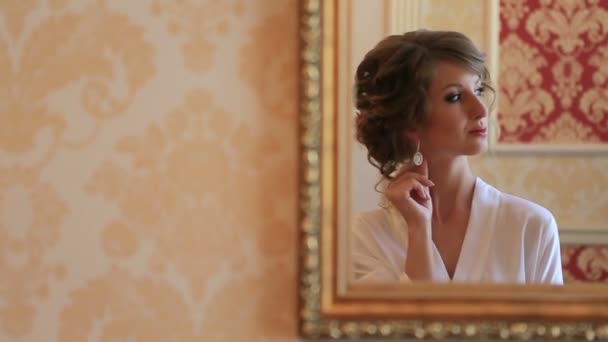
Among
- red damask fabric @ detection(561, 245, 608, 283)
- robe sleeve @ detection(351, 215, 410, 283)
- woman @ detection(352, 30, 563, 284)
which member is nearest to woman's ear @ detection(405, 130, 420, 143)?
woman @ detection(352, 30, 563, 284)

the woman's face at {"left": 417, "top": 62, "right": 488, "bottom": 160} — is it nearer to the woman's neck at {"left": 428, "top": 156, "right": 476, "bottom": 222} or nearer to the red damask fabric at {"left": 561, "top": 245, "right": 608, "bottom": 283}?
the woman's neck at {"left": 428, "top": 156, "right": 476, "bottom": 222}

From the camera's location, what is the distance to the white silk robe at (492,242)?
1.05 m

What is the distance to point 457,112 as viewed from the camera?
105 centimetres

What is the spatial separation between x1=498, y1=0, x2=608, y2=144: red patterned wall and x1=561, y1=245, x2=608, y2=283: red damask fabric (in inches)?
5.7

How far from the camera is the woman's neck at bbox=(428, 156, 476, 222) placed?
105 cm

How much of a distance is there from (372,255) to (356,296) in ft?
0.20

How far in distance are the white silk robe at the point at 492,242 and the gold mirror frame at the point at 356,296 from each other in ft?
0.06

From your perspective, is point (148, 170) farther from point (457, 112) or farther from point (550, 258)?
point (550, 258)

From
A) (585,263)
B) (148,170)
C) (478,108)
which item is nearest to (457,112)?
(478,108)

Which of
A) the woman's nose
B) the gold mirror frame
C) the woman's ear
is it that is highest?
the woman's nose

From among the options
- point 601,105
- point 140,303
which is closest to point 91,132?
point 140,303

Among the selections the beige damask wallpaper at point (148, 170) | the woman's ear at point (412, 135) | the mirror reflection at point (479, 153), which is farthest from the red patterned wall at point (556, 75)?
the beige damask wallpaper at point (148, 170)

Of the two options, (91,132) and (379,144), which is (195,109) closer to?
(91,132)

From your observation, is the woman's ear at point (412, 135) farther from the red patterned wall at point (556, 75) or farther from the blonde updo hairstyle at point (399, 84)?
the red patterned wall at point (556, 75)
